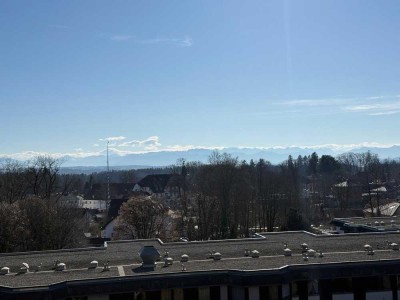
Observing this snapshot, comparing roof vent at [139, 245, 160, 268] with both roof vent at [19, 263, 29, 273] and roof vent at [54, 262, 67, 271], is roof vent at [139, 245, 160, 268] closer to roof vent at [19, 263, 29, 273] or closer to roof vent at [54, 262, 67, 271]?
roof vent at [54, 262, 67, 271]

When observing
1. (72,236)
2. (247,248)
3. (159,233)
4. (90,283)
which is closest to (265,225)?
(159,233)

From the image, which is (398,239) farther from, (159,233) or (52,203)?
(52,203)

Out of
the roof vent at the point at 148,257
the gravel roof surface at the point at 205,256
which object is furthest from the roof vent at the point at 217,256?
the roof vent at the point at 148,257

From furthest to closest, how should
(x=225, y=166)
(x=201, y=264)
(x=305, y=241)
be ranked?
(x=225, y=166) → (x=305, y=241) → (x=201, y=264)

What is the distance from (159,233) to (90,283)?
28.0 meters

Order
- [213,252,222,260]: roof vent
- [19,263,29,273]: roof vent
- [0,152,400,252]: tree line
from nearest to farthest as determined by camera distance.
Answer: [19,263,29,273]: roof vent → [213,252,222,260]: roof vent → [0,152,400,252]: tree line

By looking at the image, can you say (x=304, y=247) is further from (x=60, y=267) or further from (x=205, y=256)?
(x=60, y=267)

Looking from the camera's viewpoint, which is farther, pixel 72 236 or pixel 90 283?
pixel 72 236

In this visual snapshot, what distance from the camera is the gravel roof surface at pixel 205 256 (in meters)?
20.0

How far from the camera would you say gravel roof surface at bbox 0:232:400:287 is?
19969mm

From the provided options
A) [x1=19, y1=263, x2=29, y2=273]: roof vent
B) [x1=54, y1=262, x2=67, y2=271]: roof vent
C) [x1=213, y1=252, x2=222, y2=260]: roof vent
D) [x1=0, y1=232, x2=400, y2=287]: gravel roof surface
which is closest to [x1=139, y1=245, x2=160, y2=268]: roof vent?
[x1=0, y1=232, x2=400, y2=287]: gravel roof surface

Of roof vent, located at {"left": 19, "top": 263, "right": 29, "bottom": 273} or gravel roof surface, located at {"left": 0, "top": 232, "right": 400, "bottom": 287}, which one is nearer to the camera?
gravel roof surface, located at {"left": 0, "top": 232, "right": 400, "bottom": 287}

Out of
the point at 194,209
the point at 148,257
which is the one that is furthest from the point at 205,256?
the point at 194,209

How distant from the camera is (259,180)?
70438 millimetres
